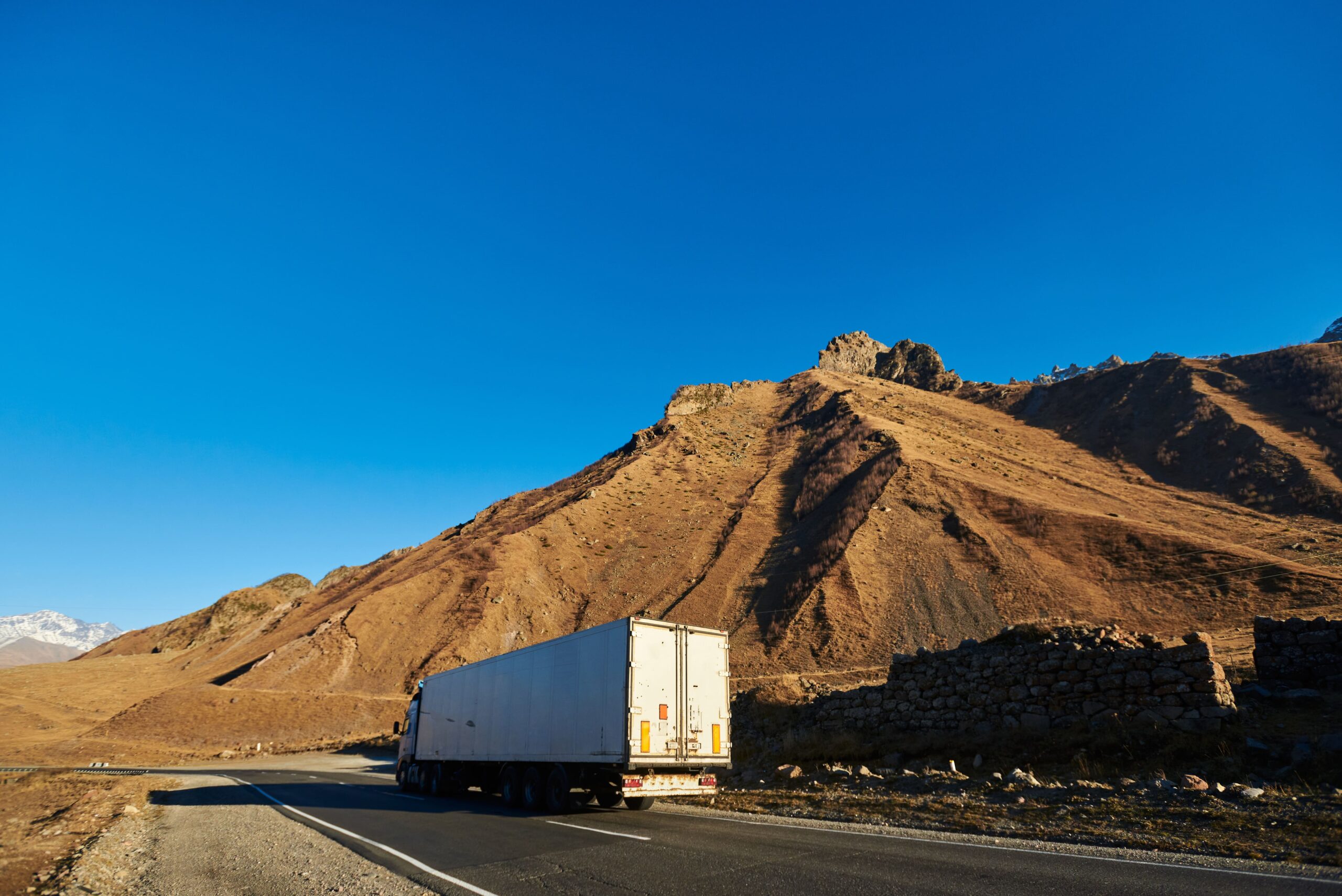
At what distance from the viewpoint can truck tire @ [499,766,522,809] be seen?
16297 millimetres

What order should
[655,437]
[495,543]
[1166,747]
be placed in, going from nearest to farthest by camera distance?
[1166,747]
[495,543]
[655,437]

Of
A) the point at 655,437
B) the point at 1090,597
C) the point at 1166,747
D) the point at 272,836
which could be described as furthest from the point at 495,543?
the point at 1166,747

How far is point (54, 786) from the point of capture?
23719mm

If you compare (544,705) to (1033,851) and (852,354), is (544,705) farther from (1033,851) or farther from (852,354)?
(852,354)

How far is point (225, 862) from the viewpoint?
10.4 metres

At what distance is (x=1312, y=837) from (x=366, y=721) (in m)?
51.1

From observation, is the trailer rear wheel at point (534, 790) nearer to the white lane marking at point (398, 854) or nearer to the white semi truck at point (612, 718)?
the white semi truck at point (612, 718)

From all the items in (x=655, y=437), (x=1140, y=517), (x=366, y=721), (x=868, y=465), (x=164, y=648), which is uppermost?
(x=655, y=437)

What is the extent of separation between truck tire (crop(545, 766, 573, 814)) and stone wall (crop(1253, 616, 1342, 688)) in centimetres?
1597

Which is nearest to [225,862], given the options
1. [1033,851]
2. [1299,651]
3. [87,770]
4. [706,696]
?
[706,696]

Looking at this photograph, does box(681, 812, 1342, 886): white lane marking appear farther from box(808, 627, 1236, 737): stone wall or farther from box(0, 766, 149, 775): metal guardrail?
box(0, 766, 149, 775): metal guardrail

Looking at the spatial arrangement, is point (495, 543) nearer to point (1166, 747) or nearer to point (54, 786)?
point (54, 786)

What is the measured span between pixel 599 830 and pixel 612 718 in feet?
6.50

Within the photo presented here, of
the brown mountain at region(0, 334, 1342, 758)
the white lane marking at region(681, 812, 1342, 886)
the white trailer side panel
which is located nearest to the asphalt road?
the white lane marking at region(681, 812, 1342, 886)
